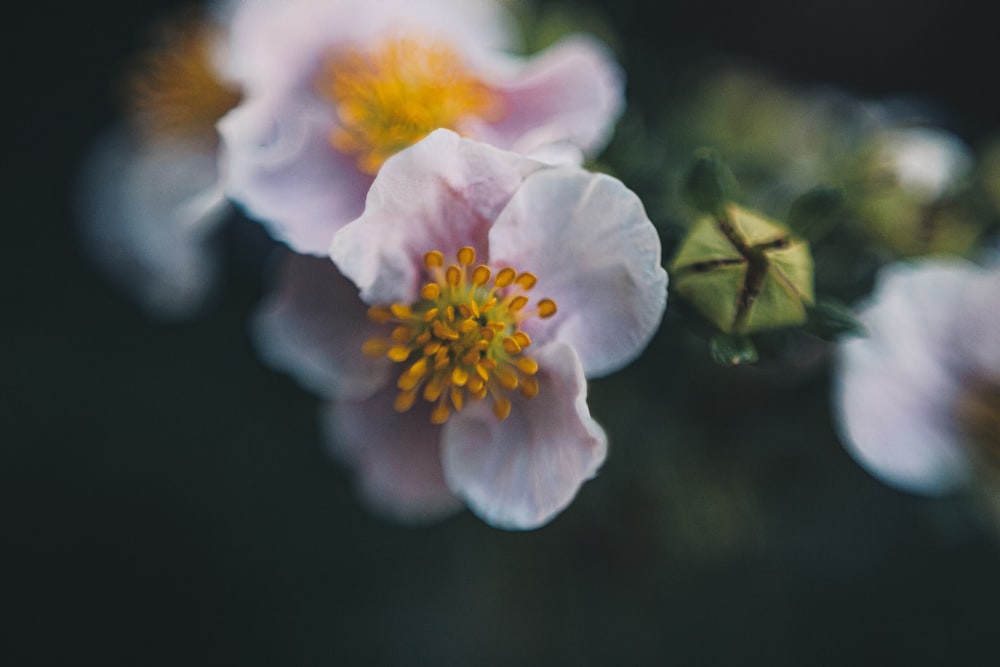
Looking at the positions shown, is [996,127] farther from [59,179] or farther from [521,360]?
[59,179]

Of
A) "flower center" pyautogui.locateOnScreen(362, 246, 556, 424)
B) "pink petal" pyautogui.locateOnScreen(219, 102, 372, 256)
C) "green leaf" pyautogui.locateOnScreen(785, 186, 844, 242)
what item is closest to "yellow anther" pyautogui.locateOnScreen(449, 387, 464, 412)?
"flower center" pyautogui.locateOnScreen(362, 246, 556, 424)

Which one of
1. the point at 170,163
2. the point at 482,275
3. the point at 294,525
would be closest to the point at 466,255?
the point at 482,275

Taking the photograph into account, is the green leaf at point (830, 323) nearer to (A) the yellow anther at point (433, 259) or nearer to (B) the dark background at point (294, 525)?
(A) the yellow anther at point (433, 259)

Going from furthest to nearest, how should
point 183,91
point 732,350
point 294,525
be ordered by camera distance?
1. point 294,525
2. point 183,91
3. point 732,350

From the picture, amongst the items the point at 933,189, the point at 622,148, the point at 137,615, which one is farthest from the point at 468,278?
the point at 137,615

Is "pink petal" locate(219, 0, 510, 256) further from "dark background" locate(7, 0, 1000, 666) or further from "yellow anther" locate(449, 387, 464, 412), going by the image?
"dark background" locate(7, 0, 1000, 666)

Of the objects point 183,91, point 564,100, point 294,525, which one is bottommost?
point 294,525

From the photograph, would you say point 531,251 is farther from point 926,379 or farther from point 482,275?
point 926,379
